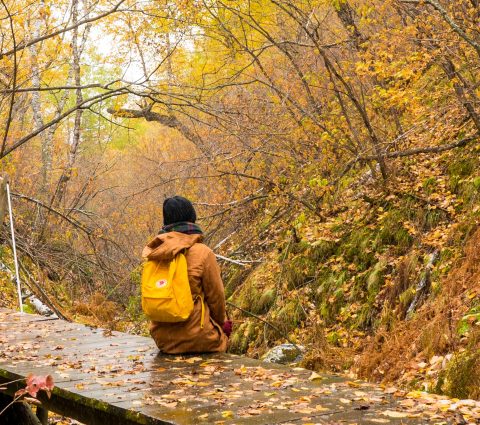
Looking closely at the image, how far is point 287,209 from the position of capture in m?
13.9

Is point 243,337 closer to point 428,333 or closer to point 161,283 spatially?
point 428,333

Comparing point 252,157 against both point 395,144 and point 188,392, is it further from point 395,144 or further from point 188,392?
point 188,392

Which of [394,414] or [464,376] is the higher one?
[394,414]

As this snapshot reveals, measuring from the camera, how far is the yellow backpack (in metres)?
6.11

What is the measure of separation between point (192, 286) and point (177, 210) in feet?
2.18

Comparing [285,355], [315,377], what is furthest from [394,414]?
[285,355]

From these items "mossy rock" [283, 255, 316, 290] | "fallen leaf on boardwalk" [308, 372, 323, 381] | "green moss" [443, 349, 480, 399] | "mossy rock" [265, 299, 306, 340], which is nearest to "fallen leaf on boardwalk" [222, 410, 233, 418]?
"fallen leaf on boardwalk" [308, 372, 323, 381]

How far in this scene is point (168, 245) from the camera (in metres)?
6.24

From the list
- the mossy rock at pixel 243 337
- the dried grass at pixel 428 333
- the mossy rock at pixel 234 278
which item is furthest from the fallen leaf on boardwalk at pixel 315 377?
the mossy rock at pixel 234 278

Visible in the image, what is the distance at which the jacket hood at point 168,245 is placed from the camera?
20.3ft

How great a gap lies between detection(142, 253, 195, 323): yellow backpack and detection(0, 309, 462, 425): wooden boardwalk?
1.26 ft

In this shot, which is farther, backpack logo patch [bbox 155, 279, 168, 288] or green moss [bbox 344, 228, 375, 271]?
green moss [bbox 344, 228, 375, 271]

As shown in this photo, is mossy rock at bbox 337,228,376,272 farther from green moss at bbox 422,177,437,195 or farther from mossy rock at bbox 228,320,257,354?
mossy rock at bbox 228,320,257,354

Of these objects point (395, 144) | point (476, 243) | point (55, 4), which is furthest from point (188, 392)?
point (55, 4)
